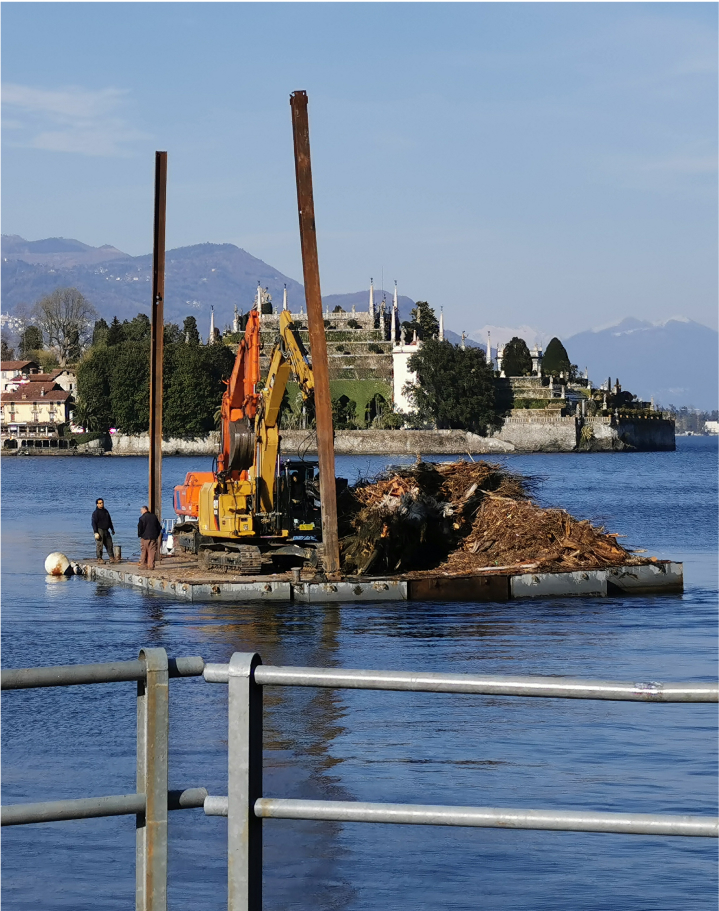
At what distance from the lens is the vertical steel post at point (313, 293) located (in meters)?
25.5

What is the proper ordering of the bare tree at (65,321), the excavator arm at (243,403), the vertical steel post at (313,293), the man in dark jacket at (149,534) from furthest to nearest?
1. the bare tree at (65,321)
2. the man in dark jacket at (149,534)
3. the excavator arm at (243,403)
4. the vertical steel post at (313,293)

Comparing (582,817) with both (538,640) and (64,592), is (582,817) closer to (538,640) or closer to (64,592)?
(538,640)

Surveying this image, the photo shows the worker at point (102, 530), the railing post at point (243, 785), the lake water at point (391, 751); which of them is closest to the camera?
the railing post at point (243, 785)

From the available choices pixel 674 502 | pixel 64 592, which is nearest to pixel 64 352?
pixel 674 502

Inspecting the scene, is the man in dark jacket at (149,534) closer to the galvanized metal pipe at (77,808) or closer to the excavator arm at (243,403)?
the excavator arm at (243,403)

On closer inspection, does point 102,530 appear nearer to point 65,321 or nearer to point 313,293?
point 313,293

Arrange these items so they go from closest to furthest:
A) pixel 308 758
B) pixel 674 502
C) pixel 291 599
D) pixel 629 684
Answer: pixel 629 684
pixel 308 758
pixel 291 599
pixel 674 502

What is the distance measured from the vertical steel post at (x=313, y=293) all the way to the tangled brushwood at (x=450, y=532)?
3527 millimetres

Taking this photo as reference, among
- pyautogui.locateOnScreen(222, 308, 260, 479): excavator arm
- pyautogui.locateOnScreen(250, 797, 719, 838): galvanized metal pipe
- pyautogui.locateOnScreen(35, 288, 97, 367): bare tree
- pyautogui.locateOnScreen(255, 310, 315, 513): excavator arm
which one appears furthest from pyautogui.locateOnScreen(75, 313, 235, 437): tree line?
pyautogui.locateOnScreen(250, 797, 719, 838): galvanized metal pipe

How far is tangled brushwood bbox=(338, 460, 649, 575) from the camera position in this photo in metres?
29.7

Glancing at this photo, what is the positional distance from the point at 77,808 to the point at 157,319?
26261 millimetres

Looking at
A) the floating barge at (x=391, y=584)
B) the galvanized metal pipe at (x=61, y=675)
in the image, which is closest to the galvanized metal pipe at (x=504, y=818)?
the galvanized metal pipe at (x=61, y=675)

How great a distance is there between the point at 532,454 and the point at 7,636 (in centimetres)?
14850

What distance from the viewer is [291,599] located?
2594cm
